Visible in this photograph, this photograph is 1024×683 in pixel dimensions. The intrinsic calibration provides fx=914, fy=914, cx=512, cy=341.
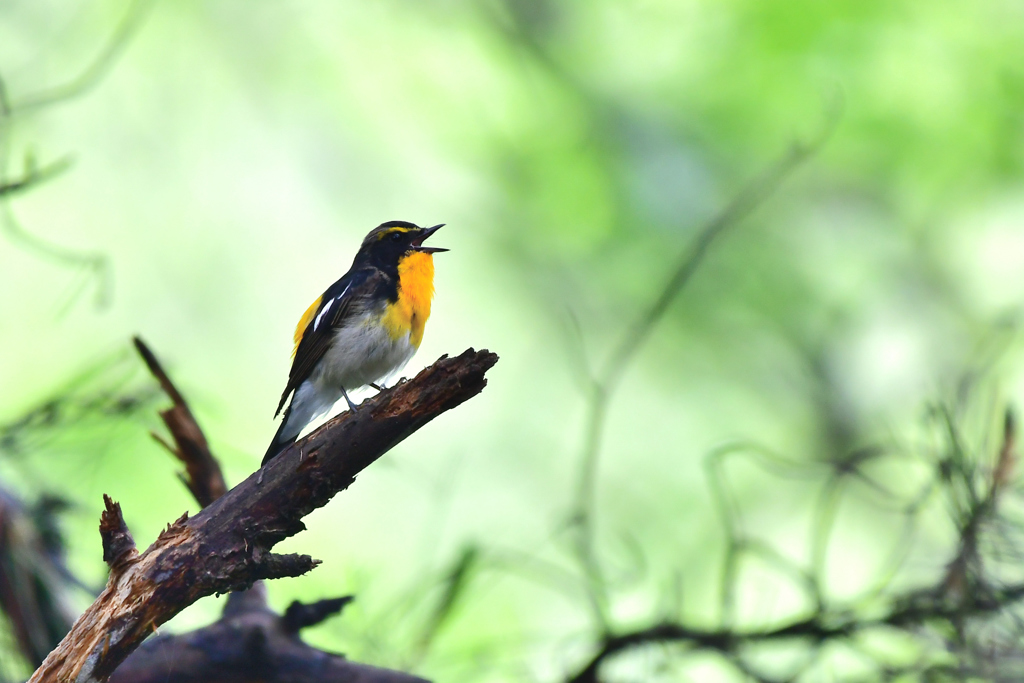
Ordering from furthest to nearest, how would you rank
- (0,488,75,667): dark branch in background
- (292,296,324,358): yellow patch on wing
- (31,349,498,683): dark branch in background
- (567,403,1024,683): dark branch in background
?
1. (292,296,324,358): yellow patch on wing
2. (0,488,75,667): dark branch in background
3. (567,403,1024,683): dark branch in background
4. (31,349,498,683): dark branch in background

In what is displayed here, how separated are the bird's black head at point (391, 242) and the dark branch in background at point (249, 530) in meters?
2.20

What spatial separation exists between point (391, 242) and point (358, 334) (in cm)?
82

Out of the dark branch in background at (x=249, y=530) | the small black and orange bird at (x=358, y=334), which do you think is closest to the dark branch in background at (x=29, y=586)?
the small black and orange bird at (x=358, y=334)

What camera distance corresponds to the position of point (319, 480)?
2.75 m

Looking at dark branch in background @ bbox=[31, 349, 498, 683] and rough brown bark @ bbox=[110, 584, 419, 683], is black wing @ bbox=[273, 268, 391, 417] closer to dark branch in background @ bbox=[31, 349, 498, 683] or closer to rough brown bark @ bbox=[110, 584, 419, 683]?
rough brown bark @ bbox=[110, 584, 419, 683]

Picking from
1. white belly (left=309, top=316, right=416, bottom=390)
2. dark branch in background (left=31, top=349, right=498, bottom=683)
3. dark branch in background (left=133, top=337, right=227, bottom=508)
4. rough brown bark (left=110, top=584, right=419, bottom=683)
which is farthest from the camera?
white belly (left=309, top=316, right=416, bottom=390)

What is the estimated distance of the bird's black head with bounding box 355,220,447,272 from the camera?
16.5 feet

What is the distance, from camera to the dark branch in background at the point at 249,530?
2557 mm

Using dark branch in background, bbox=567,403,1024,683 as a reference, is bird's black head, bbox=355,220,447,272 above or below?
above

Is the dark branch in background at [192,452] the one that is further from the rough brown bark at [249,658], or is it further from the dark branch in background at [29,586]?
the dark branch in background at [29,586]

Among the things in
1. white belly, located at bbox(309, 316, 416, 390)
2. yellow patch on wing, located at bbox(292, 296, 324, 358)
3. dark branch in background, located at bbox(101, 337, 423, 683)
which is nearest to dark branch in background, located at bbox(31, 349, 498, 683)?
dark branch in background, located at bbox(101, 337, 423, 683)

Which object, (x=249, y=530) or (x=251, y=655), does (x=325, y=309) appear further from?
(x=249, y=530)

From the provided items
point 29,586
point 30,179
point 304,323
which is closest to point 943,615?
point 304,323

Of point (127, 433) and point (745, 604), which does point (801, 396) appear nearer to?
point (745, 604)
